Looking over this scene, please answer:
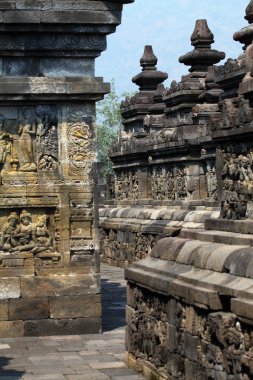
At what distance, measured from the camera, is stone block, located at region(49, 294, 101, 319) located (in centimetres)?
1258

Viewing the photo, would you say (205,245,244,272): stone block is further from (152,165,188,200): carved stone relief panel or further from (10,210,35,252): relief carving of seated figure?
(152,165,188,200): carved stone relief panel

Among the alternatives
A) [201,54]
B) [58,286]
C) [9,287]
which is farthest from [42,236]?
[201,54]

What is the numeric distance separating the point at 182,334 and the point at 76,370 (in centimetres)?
198

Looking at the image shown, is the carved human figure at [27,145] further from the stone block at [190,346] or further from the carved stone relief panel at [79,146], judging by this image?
the stone block at [190,346]

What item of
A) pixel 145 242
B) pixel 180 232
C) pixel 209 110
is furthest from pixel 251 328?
pixel 145 242

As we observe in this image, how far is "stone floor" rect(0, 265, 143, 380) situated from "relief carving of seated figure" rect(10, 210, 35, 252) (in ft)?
3.57

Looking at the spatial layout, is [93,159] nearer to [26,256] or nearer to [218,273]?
[26,256]

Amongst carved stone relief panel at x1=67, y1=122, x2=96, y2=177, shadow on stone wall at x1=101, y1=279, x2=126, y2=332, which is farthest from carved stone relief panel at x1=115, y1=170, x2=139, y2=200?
carved stone relief panel at x1=67, y1=122, x2=96, y2=177

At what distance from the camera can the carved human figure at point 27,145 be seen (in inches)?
500

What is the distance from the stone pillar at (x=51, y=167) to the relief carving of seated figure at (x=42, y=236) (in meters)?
0.01

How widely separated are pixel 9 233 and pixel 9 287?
0.62 metres

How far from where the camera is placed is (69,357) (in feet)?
35.5

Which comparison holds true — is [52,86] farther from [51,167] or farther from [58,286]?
[58,286]

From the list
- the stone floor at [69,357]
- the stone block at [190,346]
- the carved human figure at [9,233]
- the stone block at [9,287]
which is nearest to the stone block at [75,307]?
the stone floor at [69,357]
